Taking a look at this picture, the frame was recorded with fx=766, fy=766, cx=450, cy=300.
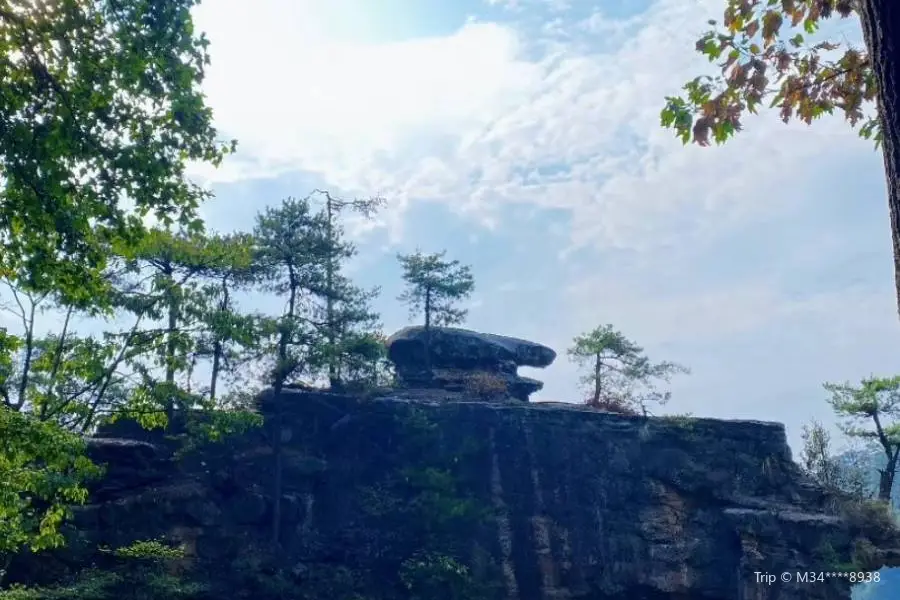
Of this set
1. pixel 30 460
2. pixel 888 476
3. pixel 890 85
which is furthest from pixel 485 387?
pixel 890 85

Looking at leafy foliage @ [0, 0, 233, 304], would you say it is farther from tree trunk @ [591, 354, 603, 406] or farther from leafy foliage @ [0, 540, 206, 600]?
tree trunk @ [591, 354, 603, 406]

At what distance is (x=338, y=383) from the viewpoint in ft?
75.5

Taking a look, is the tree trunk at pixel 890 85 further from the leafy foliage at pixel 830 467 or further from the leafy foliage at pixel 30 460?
the leafy foliage at pixel 830 467

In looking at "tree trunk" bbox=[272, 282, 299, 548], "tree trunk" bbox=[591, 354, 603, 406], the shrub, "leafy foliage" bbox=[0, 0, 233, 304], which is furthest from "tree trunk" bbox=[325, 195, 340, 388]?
"leafy foliage" bbox=[0, 0, 233, 304]

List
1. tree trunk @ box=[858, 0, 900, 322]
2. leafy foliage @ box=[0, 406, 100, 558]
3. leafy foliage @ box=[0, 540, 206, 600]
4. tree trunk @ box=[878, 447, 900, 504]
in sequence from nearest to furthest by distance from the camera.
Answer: tree trunk @ box=[858, 0, 900, 322] < leafy foliage @ box=[0, 406, 100, 558] < leafy foliage @ box=[0, 540, 206, 600] < tree trunk @ box=[878, 447, 900, 504]

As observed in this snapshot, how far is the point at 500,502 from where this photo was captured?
2200 centimetres

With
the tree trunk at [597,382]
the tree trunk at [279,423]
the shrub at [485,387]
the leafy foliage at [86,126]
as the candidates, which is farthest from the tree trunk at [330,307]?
the leafy foliage at [86,126]

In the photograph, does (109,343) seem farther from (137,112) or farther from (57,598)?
(137,112)

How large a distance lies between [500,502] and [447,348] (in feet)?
21.6

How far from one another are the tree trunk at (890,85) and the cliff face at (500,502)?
1885 centimetres

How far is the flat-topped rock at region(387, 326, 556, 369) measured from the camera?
26.9 m

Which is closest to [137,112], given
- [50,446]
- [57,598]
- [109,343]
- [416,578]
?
[50,446]

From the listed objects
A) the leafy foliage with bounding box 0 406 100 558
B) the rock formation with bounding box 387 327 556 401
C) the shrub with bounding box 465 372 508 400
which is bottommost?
the leafy foliage with bounding box 0 406 100 558

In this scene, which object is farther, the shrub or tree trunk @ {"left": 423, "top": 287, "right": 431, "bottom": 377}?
tree trunk @ {"left": 423, "top": 287, "right": 431, "bottom": 377}
